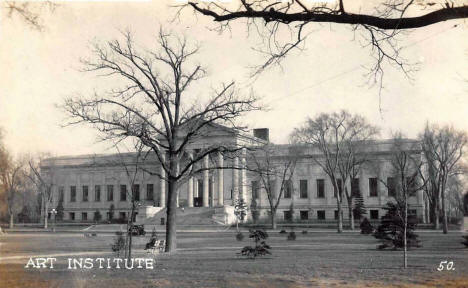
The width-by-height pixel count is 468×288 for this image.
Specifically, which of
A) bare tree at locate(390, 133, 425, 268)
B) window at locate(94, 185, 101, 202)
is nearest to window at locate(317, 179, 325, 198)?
bare tree at locate(390, 133, 425, 268)

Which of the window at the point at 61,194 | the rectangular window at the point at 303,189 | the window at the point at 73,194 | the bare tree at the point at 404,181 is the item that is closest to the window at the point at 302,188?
the rectangular window at the point at 303,189

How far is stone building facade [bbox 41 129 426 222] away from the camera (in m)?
65.1

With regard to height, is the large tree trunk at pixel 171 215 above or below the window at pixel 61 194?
below

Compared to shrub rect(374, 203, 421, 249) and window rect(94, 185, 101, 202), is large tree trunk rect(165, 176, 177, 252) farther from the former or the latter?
window rect(94, 185, 101, 202)

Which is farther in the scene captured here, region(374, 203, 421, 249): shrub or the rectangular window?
the rectangular window

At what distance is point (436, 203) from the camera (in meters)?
43.9

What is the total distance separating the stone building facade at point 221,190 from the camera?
65062 mm

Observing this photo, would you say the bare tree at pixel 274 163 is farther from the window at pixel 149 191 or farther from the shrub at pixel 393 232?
the shrub at pixel 393 232

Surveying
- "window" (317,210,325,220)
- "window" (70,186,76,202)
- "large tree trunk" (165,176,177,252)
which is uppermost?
"window" (70,186,76,202)

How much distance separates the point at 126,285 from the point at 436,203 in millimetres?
38247

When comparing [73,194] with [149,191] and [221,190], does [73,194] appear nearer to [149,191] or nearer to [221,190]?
[149,191]

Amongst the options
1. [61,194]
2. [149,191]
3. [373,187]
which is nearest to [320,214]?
[373,187]

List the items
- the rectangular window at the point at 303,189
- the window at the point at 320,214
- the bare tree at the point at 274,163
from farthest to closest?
the rectangular window at the point at 303,189 → the window at the point at 320,214 → the bare tree at the point at 274,163

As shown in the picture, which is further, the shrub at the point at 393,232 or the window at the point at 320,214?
the window at the point at 320,214
